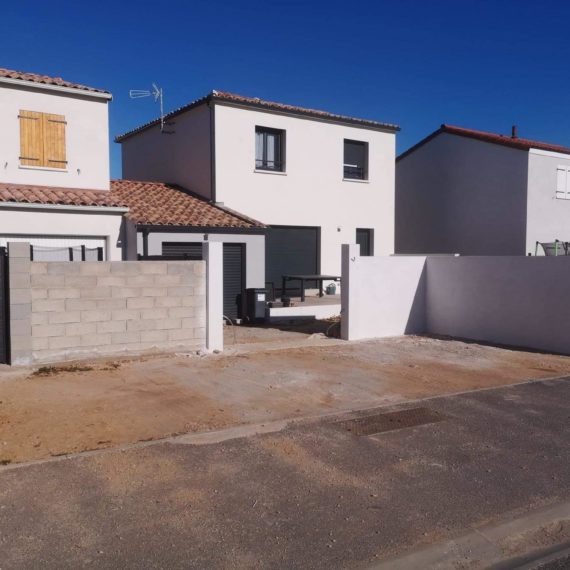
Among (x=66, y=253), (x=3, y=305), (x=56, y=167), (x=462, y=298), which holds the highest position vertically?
(x=56, y=167)

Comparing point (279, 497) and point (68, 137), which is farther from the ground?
point (68, 137)

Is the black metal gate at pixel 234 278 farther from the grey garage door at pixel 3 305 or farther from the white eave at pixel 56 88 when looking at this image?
the grey garage door at pixel 3 305

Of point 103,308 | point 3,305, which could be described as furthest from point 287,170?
point 3,305

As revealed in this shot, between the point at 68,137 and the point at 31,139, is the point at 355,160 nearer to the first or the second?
the point at 68,137

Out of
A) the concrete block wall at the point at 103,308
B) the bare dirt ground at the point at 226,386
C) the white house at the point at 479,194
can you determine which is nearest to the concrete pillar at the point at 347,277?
the bare dirt ground at the point at 226,386

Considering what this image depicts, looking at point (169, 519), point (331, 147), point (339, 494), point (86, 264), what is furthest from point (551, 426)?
point (331, 147)

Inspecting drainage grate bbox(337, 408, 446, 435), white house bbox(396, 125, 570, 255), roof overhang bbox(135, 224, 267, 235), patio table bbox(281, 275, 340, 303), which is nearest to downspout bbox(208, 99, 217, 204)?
roof overhang bbox(135, 224, 267, 235)

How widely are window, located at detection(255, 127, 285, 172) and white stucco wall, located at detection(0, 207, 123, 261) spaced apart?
18.2 feet

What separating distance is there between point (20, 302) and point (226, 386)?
3590 millimetres

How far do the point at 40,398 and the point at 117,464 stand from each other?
2.83 m

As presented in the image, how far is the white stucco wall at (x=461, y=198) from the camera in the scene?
20953 millimetres

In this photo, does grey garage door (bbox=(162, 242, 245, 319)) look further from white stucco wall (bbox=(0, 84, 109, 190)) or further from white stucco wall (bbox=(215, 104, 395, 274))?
white stucco wall (bbox=(0, 84, 109, 190))

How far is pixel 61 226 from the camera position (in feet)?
46.2

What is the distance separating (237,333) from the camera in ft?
46.9
